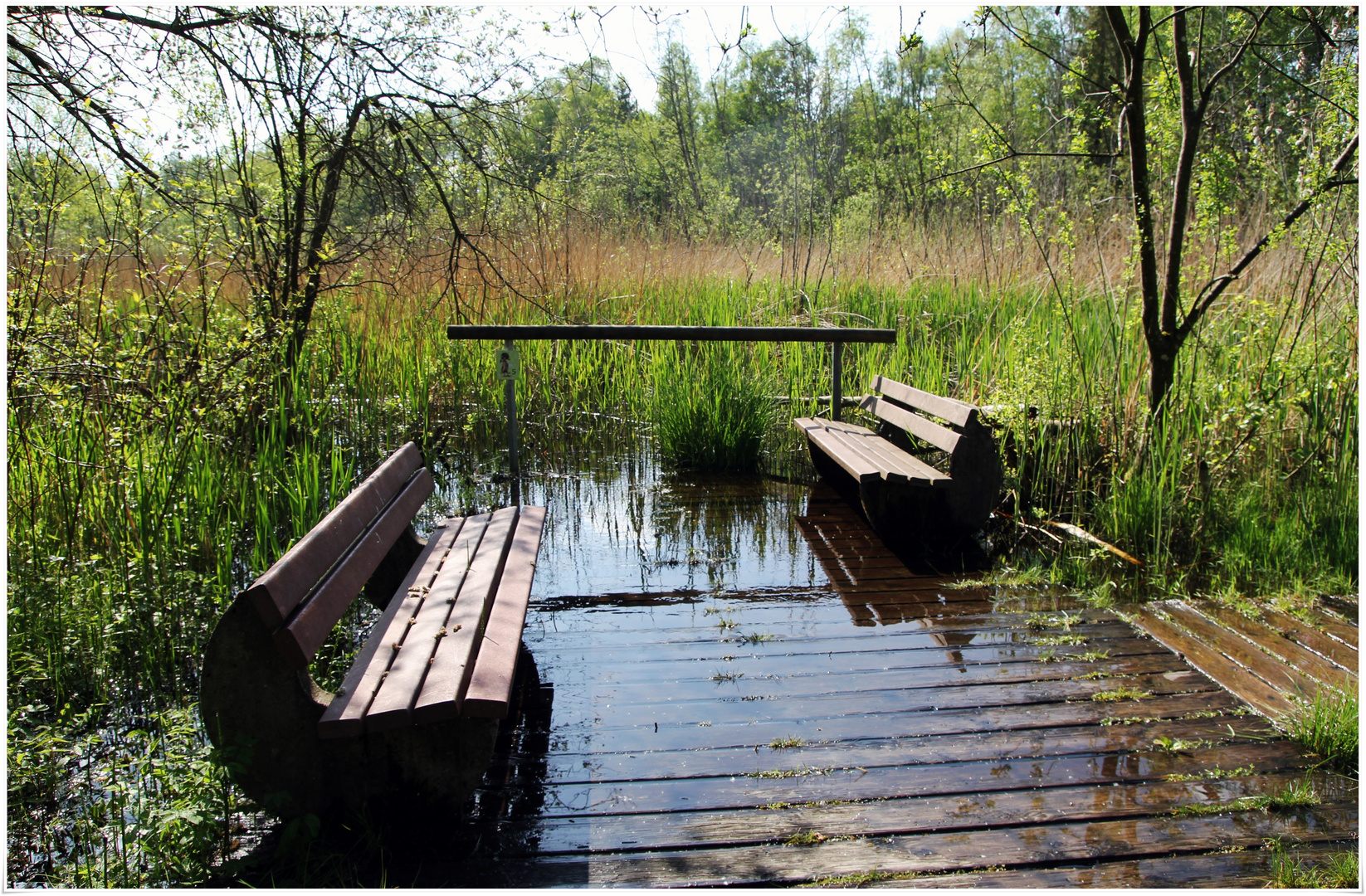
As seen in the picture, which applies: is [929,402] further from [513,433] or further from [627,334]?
[513,433]

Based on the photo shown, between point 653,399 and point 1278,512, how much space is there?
363 cm

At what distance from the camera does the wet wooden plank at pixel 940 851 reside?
1.83m

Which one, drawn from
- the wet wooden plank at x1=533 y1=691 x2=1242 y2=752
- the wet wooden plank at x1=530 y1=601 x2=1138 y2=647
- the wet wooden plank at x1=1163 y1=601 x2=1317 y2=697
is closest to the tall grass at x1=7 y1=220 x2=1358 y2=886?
the wet wooden plank at x1=1163 y1=601 x2=1317 y2=697

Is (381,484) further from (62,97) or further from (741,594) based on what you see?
(62,97)

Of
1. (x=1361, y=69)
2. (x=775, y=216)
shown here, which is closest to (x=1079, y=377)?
(x=1361, y=69)

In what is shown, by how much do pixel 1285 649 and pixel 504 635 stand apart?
2578mm

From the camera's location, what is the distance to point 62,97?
3064 mm

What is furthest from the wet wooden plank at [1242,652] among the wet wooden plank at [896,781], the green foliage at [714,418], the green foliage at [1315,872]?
the green foliage at [714,418]

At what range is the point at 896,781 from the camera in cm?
215

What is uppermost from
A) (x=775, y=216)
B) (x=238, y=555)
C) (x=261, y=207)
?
(x=775, y=216)

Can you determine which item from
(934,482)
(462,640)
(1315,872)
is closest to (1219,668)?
(1315,872)

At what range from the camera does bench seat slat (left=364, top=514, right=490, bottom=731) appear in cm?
181

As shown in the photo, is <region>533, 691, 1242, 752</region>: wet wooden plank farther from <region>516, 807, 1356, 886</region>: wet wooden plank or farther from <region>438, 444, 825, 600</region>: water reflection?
<region>438, 444, 825, 600</region>: water reflection

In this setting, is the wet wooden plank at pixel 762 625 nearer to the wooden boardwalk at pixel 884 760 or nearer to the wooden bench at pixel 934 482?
the wooden boardwalk at pixel 884 760
